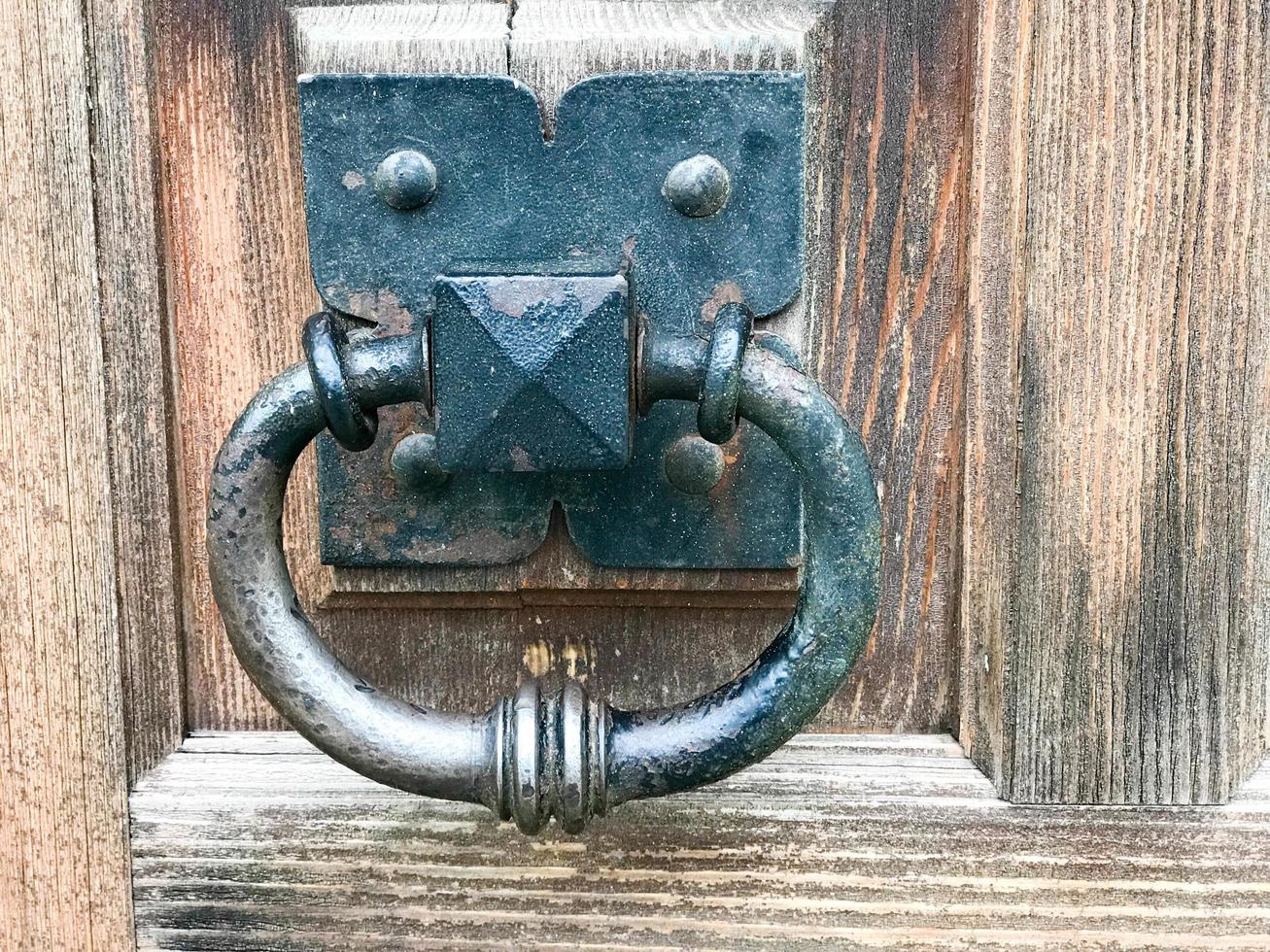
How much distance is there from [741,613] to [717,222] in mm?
188

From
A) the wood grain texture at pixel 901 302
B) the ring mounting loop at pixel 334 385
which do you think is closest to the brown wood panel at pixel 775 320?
the wood grain texture at pixel 901 302

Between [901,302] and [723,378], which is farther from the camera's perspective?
[901,302]

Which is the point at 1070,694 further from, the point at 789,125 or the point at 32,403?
the point at 32,403

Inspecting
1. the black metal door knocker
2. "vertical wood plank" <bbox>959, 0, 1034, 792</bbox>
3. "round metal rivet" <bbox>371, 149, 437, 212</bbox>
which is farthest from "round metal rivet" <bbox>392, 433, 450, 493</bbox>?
"vertical wood plank" <bbox>959, 0, 1034, 792</bbox>

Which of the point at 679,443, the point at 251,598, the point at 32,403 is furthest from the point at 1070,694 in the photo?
the point at 32,403

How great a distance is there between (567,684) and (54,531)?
0.27 m

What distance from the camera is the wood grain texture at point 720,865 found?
51cm

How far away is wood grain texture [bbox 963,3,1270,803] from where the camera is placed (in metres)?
0.46

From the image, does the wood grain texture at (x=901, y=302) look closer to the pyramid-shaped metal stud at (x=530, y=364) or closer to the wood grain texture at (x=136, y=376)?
the pyramid-shaped metal stud at (x=530, y=364)

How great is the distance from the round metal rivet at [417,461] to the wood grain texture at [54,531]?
0.49ft

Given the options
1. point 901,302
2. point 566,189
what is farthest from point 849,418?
point 566,189

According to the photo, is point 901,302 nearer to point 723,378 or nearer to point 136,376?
point 723,378

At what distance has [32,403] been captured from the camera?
499 mm

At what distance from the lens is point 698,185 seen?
17.6 inches
